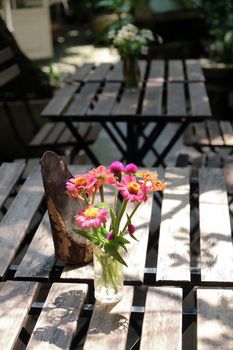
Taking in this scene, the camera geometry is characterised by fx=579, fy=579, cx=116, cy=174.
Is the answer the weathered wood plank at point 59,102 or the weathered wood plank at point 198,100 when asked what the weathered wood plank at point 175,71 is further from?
the weathered wood plank at point 59,102

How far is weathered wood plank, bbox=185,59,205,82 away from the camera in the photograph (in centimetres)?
480

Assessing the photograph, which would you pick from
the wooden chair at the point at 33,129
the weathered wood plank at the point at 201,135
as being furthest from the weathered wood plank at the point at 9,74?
the weathered wood plank at the point at 201,135

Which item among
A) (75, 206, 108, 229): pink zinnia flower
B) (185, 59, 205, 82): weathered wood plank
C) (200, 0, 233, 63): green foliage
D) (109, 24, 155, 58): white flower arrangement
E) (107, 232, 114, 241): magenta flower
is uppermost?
(75, 206, 108, 229): pink zinnia flower

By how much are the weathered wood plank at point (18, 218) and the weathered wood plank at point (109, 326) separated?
0.47 metres

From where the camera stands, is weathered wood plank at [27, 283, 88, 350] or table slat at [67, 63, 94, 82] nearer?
weathered wood plank at [27, 283, 88, 350]

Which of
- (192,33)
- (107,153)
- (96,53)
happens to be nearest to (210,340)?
(107,153)

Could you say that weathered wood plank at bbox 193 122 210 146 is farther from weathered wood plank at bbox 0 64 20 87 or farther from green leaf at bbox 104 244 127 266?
green leaf at bbox 104 244 127 266

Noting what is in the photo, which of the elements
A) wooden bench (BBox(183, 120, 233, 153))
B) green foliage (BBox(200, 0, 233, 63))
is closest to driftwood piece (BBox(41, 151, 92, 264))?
wooden bench (BBox(183, 120, 233, 153))

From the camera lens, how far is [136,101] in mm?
4109

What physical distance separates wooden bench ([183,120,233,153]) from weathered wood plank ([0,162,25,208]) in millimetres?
1638

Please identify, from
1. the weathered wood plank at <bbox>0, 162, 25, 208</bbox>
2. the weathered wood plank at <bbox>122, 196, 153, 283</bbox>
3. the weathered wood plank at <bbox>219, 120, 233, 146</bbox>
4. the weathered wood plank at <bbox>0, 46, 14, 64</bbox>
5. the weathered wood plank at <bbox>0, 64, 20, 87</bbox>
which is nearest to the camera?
the weathered wood plank at <bbox>122, 196, 153, 283</bbox>

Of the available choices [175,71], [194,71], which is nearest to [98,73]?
[175,71]

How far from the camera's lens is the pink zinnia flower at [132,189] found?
184 centimetres

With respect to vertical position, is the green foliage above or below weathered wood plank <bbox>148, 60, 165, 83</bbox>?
below
